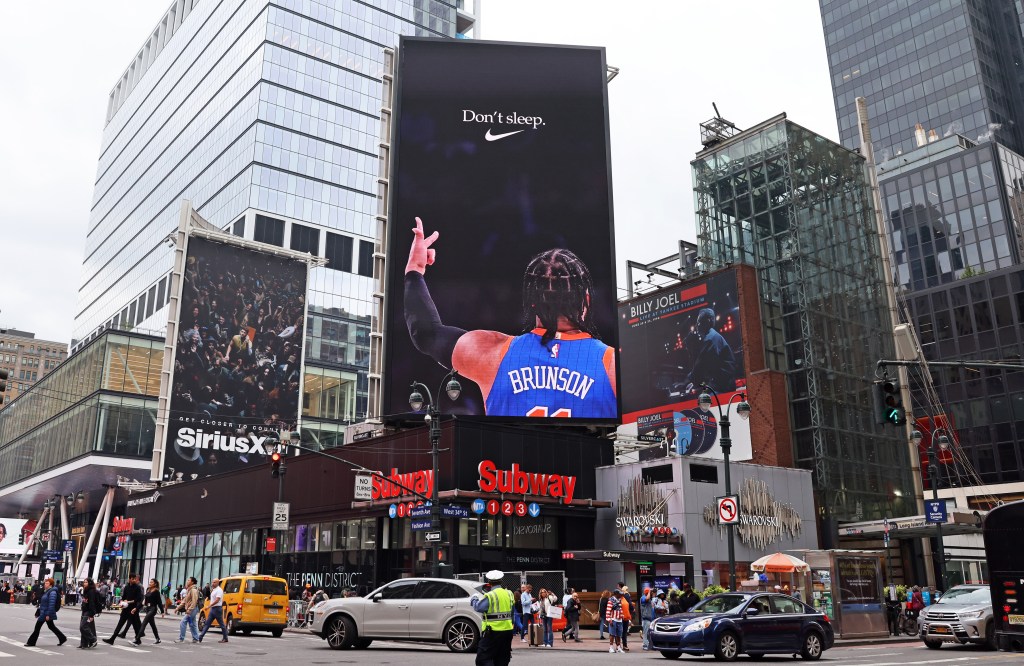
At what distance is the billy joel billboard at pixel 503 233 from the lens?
44656mm

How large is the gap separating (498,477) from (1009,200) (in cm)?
8141

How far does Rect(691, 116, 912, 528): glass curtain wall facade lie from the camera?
5391 centimetres

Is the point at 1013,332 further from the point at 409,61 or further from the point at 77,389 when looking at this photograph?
the point at 77,389

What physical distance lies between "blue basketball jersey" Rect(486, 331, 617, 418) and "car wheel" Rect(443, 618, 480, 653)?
21917 mm

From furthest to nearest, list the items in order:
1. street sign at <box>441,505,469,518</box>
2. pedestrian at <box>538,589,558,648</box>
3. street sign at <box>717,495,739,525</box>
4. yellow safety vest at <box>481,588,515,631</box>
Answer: street sign at <box>441,505,469,518</box> < street sign at <box>717,495,739,525</box> < pedestrian at <box>538,589,558,648</box> < yellow safety vest at <box>481,588,515,631</box>

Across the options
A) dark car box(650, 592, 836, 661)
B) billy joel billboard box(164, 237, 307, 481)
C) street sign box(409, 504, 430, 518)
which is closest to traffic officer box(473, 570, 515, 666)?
dark car box(650, 592, 836, 661)

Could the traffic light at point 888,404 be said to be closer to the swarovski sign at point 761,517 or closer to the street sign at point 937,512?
the street sign at point 937,512

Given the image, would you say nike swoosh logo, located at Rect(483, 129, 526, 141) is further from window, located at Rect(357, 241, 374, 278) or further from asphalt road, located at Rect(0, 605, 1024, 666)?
window, located at Rect(357, 241, 374, 278)

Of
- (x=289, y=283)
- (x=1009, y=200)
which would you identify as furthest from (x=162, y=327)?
(x=1009, y=200)

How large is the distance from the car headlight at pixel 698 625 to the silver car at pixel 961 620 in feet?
30.2

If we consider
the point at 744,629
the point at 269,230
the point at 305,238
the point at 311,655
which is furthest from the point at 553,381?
the point at 305,238

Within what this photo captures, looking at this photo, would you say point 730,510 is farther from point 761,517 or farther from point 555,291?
point 555,291

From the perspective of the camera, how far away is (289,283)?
253 ft

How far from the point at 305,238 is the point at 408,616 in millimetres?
86419
